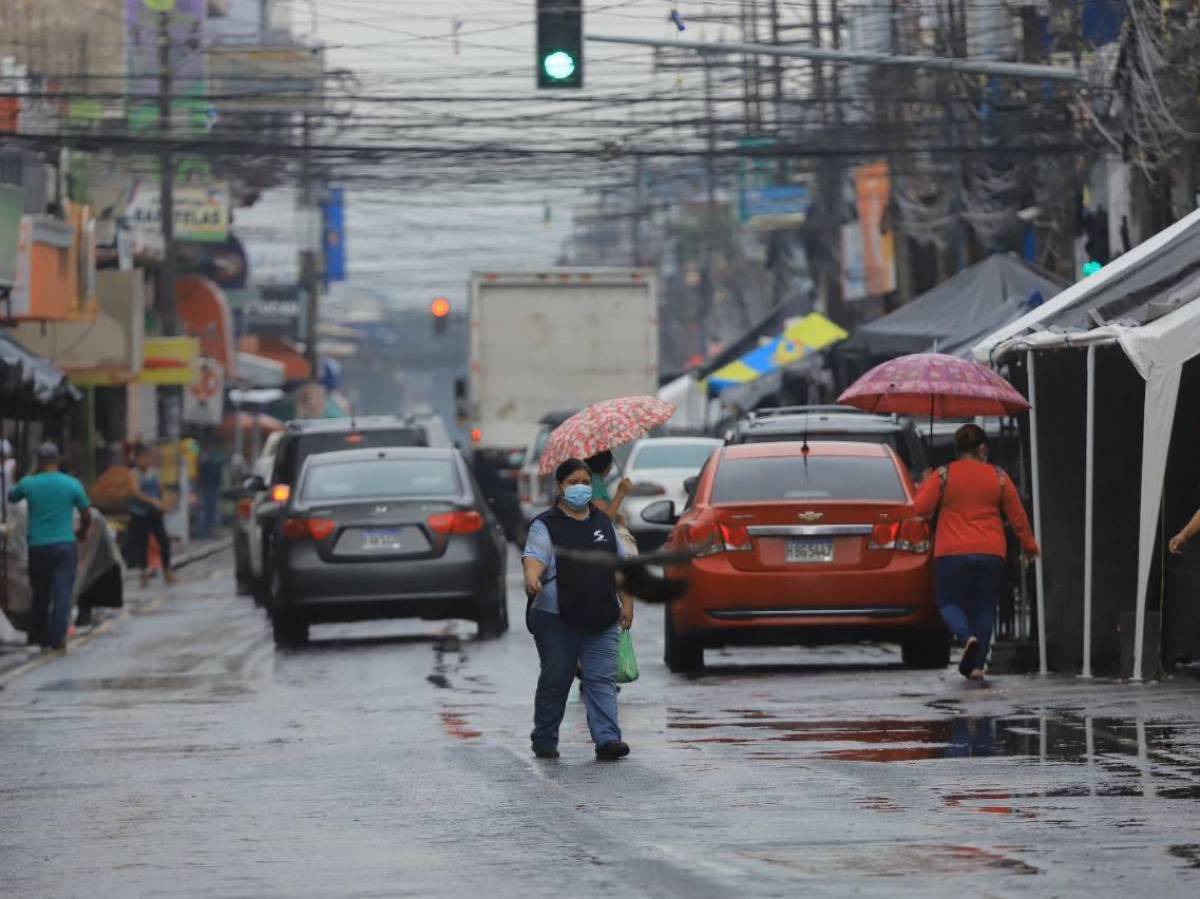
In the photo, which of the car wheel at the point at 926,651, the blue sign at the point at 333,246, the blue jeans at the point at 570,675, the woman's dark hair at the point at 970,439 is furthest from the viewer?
the blue sign at the point at 333,246

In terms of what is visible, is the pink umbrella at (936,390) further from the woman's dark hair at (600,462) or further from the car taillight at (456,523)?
the car taillight at (456,523)

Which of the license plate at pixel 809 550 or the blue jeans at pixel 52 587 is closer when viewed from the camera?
the license plate at pixel 809 550

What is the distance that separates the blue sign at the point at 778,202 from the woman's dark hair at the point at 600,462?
46886 mm

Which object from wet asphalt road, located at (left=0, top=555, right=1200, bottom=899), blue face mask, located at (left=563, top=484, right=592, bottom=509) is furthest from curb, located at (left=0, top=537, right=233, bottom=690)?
blue face mask, located at (left=563, top=484, right=592, bottom=509)

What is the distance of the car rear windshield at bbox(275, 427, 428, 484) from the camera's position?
27.2 m

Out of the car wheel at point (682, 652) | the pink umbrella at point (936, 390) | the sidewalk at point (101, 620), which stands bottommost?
the sidewalk at point (101, 620)

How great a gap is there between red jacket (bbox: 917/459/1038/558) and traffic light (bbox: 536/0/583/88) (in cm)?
874

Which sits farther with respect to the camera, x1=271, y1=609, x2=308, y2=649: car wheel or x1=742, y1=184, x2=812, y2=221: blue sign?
x1=742, y1=184, x2=812, y2=221: blue sign

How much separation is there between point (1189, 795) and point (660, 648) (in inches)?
463

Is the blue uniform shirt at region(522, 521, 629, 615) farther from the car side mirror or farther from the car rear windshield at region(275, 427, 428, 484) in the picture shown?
the car rear windshield at region(275, 427, 428, 484)

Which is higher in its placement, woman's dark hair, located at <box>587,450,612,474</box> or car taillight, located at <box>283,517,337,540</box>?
woman's dark hair, located at <box>587,450,612,474</box>

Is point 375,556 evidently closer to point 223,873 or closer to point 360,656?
point 360,656

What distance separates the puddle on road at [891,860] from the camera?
28.8ft

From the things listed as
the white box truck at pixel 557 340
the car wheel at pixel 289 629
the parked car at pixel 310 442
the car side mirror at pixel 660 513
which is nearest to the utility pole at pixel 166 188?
the white box truck at pixel 557 340
